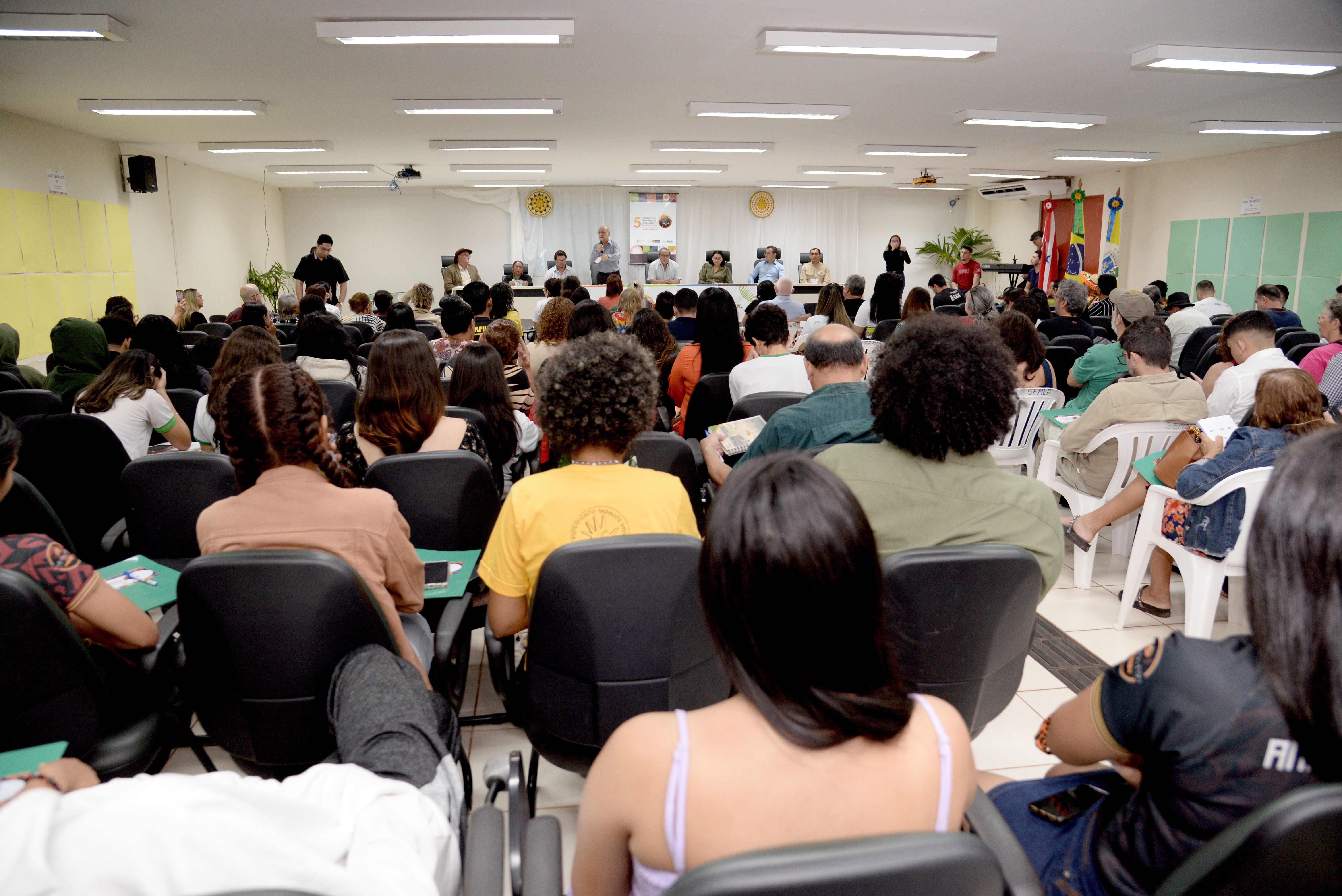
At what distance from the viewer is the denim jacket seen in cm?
269

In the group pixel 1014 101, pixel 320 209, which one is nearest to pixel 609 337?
pixel 1014 101

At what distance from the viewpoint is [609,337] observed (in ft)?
6.74

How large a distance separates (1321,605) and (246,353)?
3674mm

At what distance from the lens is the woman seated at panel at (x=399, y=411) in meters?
2.62

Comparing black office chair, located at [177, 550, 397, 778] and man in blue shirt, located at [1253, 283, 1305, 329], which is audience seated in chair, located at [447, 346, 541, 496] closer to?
black office chair, located at [177, 550, 397, 778]

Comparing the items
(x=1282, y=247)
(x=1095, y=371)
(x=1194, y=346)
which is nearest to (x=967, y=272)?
(x=1282, y=247)

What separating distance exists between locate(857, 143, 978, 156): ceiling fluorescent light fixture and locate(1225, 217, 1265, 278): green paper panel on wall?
3.63 meters

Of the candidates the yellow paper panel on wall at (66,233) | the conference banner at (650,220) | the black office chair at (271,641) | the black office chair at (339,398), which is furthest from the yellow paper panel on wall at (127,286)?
the black office chair at (271,641)

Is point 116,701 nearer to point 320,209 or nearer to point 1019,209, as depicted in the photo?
point 320,209

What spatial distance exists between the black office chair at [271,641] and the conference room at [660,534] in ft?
0.03

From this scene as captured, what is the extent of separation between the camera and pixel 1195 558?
2873 mm

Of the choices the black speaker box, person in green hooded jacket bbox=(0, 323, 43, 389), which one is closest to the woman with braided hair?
person in green hooded jacket bbox=(0, 323, 43, 389)

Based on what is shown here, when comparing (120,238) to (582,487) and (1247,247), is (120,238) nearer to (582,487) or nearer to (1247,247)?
(582,487)

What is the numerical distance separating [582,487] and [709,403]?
2242 mm
